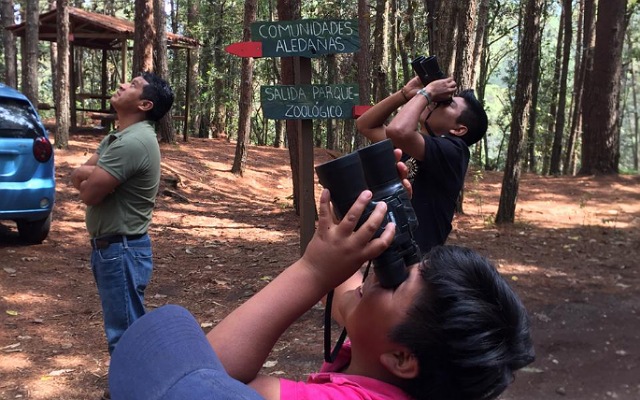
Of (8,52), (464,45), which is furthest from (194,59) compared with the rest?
(464,45)

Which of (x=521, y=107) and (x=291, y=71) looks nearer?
(x=521, y=107)

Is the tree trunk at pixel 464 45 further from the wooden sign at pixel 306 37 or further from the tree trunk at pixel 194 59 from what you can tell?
the tree trunk at pixel 194 59

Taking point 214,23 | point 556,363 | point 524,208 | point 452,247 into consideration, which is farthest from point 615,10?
point 214,23

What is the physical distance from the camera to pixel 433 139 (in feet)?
9.06

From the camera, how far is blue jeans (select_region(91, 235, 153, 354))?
323cm

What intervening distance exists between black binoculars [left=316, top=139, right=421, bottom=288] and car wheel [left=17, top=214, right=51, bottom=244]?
715 centimetres

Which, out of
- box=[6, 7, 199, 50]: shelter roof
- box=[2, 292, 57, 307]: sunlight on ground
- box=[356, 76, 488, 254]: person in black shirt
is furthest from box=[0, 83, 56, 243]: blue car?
box=[6, 7, 199, 50]: shelter roof

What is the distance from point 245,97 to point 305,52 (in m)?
8.51

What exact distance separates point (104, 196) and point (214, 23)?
77.5 feet

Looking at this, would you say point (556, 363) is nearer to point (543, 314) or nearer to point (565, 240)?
point (543, 314)

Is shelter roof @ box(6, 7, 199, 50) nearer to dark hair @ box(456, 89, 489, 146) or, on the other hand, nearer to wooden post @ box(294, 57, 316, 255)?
wooden post @ box(294, 57, 316, 255)

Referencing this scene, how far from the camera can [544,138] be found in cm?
2606

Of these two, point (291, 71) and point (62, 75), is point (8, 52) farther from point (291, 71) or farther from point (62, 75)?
point (291, 71)

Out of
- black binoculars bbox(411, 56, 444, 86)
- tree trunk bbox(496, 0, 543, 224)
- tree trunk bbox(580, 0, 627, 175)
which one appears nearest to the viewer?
black binoculars bbox(411, 56, 444, 86)
